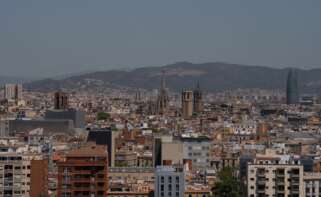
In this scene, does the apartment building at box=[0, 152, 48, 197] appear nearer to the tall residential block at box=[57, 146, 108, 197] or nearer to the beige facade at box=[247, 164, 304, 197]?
the tall residential block at box=[57, 146, 108, 197]

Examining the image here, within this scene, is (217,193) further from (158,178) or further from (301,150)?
(301,150)

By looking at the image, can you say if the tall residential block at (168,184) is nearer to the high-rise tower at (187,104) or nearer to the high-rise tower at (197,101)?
the high-rise tower at (187,104)

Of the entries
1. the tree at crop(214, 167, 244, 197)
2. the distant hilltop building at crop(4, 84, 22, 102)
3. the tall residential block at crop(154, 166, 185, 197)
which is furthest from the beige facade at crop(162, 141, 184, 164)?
the distant hilltop building at crop(4, 84, 22, 102)

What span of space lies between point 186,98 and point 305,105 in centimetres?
4242

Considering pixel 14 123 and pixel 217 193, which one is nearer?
pixel 217 193

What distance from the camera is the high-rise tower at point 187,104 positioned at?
137 meters

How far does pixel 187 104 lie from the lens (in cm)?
13975

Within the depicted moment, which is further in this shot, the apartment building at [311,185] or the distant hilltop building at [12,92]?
the distant hilltop building at [12,92]

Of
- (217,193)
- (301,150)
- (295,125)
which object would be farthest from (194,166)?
(295,125)

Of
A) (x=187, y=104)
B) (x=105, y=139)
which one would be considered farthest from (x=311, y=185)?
(x=187, y=104)

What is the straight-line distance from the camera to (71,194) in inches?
1615

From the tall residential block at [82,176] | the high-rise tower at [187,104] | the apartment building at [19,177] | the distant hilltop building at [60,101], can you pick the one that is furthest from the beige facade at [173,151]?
the high-rise tower at [187,104]

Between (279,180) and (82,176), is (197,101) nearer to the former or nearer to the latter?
(279,180)

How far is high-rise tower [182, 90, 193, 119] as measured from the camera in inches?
5378
